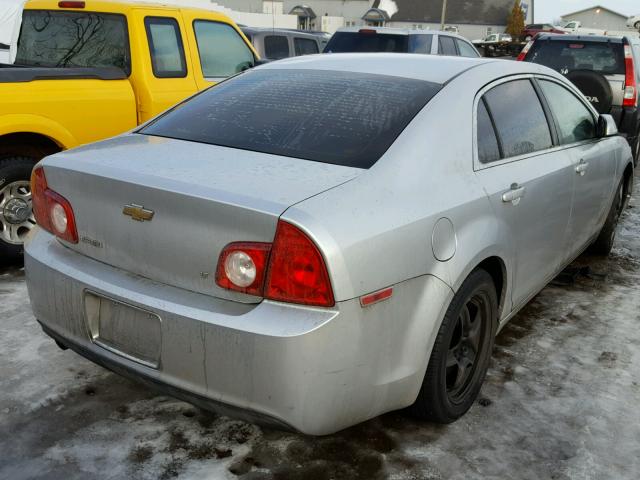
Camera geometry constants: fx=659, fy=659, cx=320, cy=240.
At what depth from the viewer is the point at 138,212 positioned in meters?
2.38

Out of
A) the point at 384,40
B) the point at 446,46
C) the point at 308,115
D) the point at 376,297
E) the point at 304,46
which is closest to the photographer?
the point at 376,297

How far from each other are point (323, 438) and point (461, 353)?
2.44 ft

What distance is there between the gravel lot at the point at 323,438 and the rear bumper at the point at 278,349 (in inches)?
14.3

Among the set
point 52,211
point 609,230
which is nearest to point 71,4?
point 52,211

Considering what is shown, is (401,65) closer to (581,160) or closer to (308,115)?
(308,115)

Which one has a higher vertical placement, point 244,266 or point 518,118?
point 518,118

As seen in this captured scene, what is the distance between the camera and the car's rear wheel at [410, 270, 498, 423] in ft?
8.69

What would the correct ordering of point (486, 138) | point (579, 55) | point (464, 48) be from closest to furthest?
1. point (486, 138)
2. point (579, 55)
3. point (464, 48)

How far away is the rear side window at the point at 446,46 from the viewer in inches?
428

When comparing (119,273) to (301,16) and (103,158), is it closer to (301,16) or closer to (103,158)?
(103,158)

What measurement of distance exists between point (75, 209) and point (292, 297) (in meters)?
1.04

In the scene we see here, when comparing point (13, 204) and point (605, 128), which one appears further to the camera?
Result: point (13, 204)

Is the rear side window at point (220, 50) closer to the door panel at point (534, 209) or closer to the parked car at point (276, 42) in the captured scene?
the door panel at point (534, 209)

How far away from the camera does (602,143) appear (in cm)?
465
